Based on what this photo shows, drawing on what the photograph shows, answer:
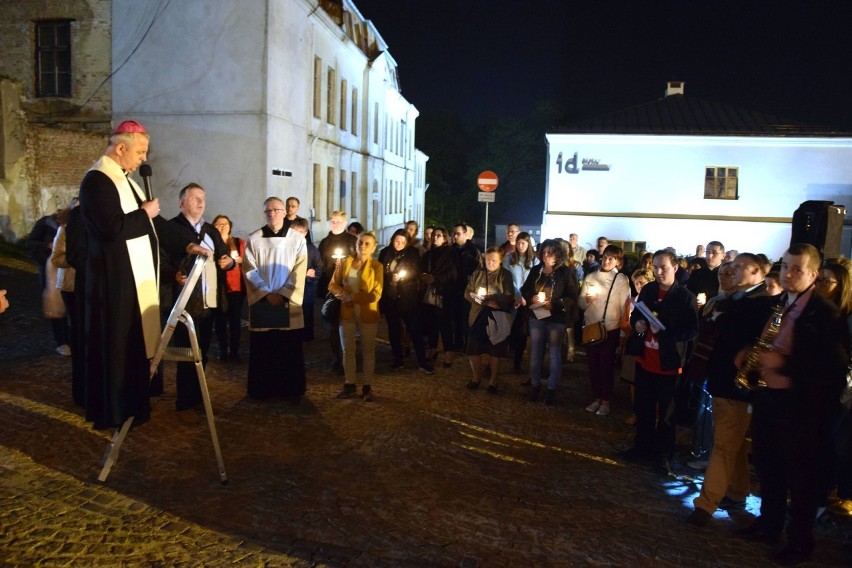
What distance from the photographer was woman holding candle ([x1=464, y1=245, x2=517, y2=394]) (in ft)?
27.8

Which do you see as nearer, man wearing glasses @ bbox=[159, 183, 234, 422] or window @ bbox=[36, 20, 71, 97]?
man wearing glasses @ bbox=[159, 183, 234, 422]

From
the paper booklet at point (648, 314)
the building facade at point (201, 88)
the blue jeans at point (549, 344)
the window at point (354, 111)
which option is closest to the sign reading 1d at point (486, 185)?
the building facade at point (201, 88)

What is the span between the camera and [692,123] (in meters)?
29.4

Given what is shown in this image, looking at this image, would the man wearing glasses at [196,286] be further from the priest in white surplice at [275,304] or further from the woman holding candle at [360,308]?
the woman holding candle at [360,308]

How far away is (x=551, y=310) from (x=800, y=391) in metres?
3.87

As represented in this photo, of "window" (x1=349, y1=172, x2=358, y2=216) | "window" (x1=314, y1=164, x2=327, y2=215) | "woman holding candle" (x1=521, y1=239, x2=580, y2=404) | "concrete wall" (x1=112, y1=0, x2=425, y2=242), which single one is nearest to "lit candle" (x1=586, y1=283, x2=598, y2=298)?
"woman holding candle" (x1=521, y1=239, x2=580, y2=404)

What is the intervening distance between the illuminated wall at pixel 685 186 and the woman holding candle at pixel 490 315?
21.3 meters

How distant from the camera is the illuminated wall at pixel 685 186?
92.6 ft

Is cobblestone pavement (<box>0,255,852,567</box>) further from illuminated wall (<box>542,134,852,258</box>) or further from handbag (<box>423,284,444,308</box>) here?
illuminated wall (<box>542,134,852,258</box>)

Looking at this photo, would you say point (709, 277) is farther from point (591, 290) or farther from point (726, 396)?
point (726, 396)

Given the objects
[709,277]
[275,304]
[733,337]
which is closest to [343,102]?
[709,277]

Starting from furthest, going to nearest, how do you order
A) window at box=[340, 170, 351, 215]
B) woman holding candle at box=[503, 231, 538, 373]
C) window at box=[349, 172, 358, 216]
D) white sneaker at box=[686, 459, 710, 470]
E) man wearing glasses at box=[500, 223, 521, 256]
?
window at box=[349, 172, 358, 216] < window at box=[340, 170, 351, 215] < man wearing glasses at box=[500, 223, 521, 256] < woman holding candle at box=[503, 231, 538, 373] < white sneaker at box=[686, 459, 710, 470]

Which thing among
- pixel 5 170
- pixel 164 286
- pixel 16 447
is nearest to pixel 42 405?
pixel 16 447

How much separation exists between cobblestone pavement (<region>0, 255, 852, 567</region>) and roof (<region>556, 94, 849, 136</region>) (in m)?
23.7
